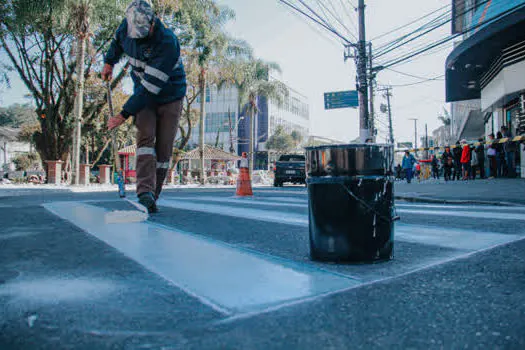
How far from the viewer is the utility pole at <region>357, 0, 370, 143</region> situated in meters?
18.5

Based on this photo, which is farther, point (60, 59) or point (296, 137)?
point (296, 137)

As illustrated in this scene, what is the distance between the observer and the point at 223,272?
6.54ft

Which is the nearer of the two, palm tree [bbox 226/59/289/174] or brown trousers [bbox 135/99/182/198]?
brown trousers [bbox 135/99/182/198]

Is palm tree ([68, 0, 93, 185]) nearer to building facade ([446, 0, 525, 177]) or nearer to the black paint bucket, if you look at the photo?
building facade ([446, 0, 525, 177])

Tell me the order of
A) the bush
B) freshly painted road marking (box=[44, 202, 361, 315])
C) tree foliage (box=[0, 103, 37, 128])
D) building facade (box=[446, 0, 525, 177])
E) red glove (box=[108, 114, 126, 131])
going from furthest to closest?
tree foliage (box=[0, 103, 37, 128])
the bush
building facade (box=[446, 0, 525, 177])
red glove (box=[108, 114, 126, 131])
freshly painted road marking (box=[44, 202, 361, 315])

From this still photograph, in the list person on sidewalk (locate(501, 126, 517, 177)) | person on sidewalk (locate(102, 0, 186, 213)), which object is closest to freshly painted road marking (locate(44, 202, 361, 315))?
person on sidewalk (locate(102, 0, 186, 213))

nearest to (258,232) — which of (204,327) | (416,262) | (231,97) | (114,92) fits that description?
(416,262)

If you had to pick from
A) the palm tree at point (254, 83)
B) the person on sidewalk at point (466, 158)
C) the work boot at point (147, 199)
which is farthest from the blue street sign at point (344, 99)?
the work boot at point (147, 199)

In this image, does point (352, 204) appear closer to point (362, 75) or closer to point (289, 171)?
point (362, 75)

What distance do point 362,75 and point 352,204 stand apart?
17.7 metres

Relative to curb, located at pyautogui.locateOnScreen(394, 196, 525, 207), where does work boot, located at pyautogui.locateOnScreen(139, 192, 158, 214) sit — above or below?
above

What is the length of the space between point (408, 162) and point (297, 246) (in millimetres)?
18580

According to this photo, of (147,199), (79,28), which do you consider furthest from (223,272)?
(79,28)

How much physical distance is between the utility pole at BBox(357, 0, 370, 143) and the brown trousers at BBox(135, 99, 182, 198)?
15.0 meters
